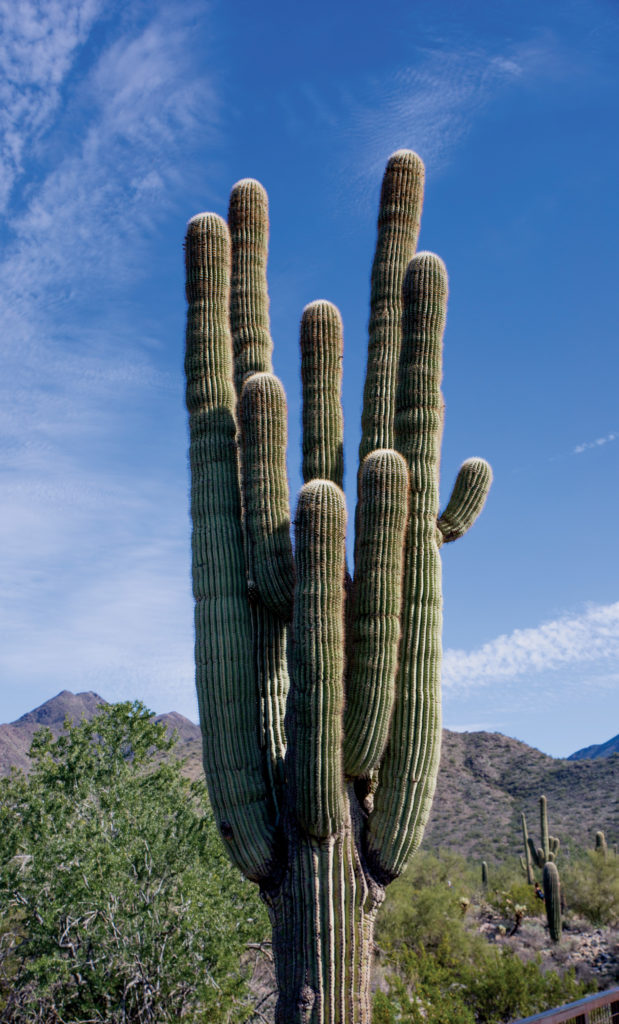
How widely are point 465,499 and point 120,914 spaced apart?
7316mm

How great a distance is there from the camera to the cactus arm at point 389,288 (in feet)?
24.1

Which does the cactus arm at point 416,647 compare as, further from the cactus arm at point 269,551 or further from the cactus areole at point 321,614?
the cactus arm at point 269,551

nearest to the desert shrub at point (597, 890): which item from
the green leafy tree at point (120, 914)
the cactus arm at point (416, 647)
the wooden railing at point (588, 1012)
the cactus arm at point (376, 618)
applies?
the green leafy tree at point (120, 914)

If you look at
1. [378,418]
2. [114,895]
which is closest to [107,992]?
[114,895]

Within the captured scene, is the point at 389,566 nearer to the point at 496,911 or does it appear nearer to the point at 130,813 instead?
the point at 130,813

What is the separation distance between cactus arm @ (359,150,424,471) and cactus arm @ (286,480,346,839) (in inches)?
52.8

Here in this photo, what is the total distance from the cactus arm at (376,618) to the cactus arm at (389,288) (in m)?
1.04

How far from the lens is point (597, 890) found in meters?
25.2

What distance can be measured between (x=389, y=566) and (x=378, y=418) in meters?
1.63

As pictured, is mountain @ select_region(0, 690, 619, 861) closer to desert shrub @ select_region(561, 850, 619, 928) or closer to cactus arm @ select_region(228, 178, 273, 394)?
desert shrub @ select_region(561, 850, 619, 928)

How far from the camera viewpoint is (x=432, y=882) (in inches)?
1001

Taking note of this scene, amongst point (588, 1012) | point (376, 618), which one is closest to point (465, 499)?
point (376, 618)

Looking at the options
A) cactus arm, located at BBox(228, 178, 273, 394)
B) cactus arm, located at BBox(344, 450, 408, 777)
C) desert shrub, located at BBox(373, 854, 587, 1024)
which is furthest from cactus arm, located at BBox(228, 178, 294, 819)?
desert shrub, located at BBox(373, 854, 587, 1024)

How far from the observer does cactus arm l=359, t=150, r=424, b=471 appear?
734 centimetres
